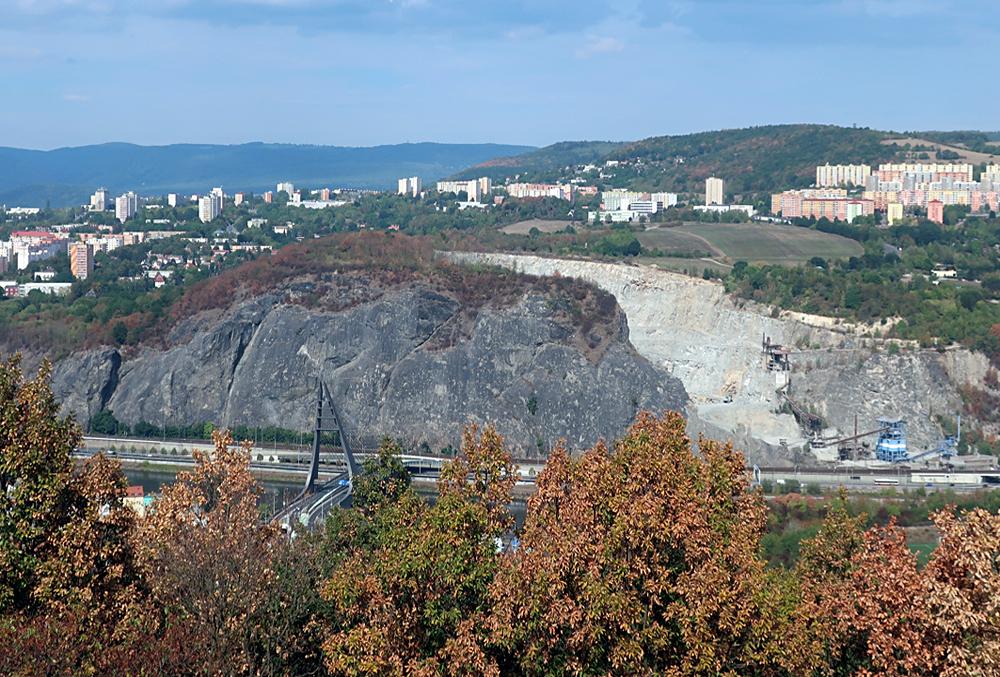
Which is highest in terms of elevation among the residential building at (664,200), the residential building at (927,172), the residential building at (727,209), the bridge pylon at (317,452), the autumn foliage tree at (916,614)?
the residential building at (927,172)

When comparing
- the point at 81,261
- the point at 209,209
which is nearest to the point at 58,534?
the point at 81,261

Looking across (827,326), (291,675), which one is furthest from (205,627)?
(827,326)

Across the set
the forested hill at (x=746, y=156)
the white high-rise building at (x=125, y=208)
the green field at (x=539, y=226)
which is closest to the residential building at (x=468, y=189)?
the forested hill at (x=746, y=156)

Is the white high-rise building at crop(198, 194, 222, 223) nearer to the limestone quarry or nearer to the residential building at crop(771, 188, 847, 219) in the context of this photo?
the residential building at crop(771, 188, 847, 219)

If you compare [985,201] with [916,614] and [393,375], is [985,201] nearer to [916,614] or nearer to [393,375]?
[393,375]

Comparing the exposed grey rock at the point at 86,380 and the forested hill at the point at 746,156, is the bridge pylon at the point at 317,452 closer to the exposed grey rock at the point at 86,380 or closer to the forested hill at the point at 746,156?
the exposed grey rock at the point at 86,380

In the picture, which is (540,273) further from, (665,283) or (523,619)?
(523,619)
